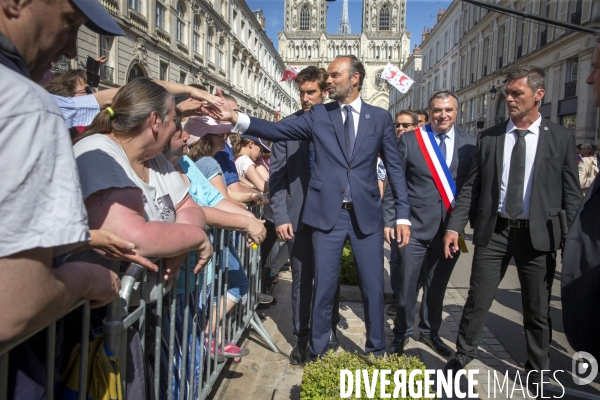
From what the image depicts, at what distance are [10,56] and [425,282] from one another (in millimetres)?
3925

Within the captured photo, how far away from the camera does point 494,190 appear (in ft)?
11.8

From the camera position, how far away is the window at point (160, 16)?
73.3 ft

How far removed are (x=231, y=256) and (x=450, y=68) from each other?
44774 mm

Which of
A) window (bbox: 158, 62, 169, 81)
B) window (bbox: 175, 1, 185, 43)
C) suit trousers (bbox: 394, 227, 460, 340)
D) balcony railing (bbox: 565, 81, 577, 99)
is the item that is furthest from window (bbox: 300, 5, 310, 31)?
suit trousers (bbox: 394, 227, 460, 340)

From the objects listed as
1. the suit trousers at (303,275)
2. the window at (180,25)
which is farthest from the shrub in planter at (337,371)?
the window at (180,25)

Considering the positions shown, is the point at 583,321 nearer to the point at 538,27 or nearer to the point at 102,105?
the point at 102,105

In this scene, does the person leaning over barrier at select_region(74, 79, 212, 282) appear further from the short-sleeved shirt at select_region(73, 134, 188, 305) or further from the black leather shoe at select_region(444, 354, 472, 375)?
the black leather shoe at select_region(444, 354, 472, 375)

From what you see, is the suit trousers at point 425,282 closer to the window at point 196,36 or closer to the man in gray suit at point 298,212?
the man in gray suit at point 298,212

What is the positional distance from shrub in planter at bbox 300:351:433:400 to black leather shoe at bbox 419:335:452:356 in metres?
1.65

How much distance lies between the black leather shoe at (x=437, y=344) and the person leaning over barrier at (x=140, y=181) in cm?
270

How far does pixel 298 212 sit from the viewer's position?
3787mm

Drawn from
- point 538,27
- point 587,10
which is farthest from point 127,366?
point 538,27

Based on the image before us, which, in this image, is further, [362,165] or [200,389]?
[362,165]

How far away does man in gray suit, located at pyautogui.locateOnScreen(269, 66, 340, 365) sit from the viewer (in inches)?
145
